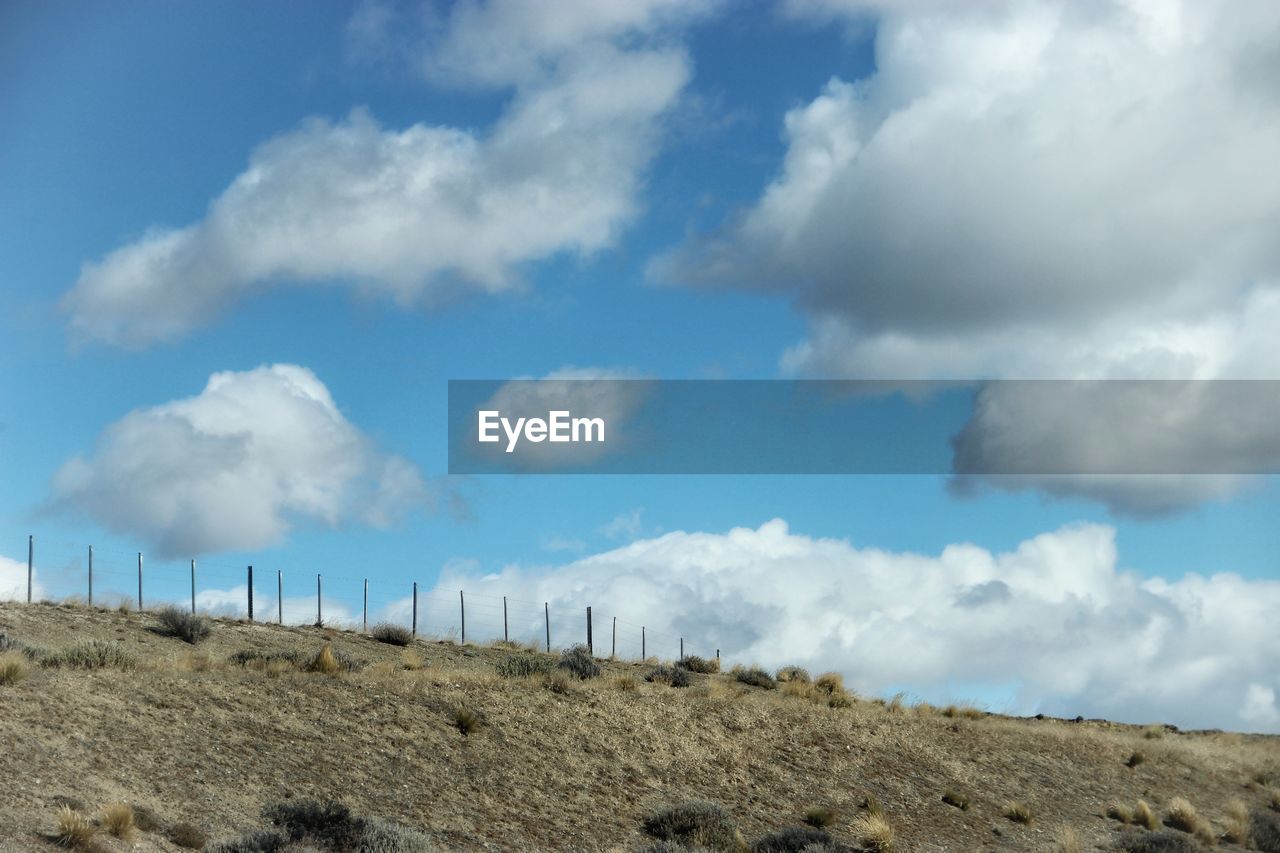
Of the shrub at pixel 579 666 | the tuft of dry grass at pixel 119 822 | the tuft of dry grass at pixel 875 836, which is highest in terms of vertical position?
the shrub at pixel 579 666

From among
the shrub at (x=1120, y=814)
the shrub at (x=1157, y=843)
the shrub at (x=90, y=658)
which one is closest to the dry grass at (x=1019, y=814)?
the shrub at (x=1157, y=843)

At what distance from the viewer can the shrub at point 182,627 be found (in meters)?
37.4

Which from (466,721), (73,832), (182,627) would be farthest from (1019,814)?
(182,627)

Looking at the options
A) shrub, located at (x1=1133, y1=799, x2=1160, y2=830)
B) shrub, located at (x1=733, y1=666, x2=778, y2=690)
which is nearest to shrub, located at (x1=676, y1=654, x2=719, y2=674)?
shrub, located at (x1=733, y1=666, x2=778, y2=690)

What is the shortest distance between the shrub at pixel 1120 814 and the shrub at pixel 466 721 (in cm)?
1780

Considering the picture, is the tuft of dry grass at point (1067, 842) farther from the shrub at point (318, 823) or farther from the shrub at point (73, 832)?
the shrub at point (73, 832)

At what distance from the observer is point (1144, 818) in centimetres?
3331

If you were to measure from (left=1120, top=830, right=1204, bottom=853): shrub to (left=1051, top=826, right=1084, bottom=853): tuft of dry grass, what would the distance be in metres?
1.19

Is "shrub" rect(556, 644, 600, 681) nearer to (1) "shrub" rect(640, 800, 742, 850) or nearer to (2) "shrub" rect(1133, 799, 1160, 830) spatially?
(1) "shrub" rect(640, 800, 742, 850)

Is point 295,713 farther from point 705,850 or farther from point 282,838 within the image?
point 705,850

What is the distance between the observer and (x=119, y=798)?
19.8 metres

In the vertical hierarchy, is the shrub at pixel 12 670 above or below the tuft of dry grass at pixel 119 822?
above

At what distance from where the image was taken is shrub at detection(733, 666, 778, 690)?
43.0 meters

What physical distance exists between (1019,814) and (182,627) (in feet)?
80.3
